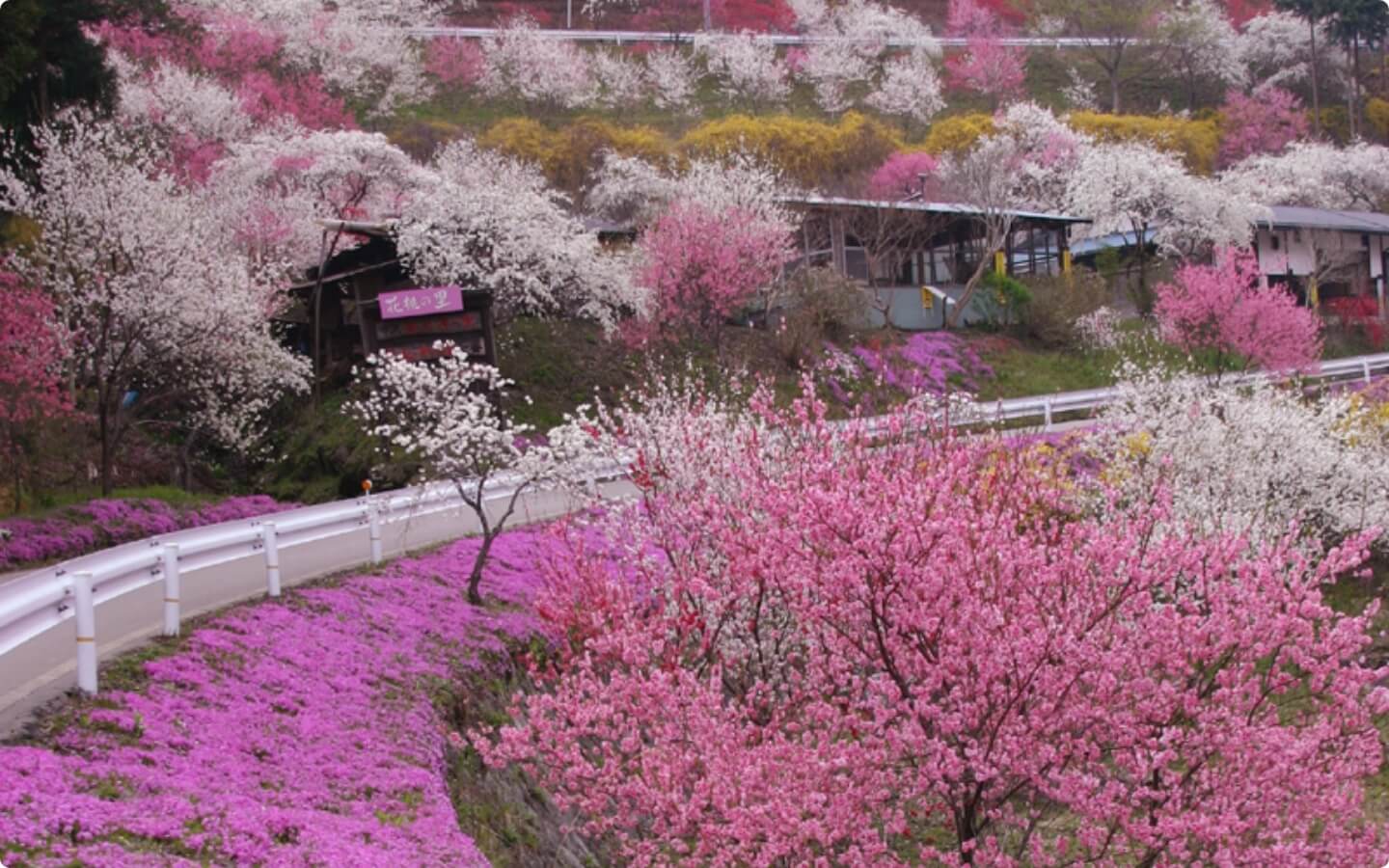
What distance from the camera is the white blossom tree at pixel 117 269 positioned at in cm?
2373

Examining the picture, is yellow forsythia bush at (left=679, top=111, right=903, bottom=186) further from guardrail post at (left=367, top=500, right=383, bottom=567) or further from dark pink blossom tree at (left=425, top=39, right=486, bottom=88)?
guardrail post at (left=367, top=500, right=383, bottom=567)

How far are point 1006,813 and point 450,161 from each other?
37.3 m

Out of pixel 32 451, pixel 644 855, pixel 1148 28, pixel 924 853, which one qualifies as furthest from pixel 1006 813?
pixel 1148 28

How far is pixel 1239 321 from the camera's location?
3728cm

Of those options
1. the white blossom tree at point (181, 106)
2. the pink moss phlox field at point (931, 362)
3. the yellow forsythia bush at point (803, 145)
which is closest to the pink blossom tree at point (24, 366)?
the pink moss phlox field at point (931, 362)

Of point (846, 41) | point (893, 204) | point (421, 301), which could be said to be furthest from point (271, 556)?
point (846, 41)

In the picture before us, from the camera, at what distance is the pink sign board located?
94.9ft

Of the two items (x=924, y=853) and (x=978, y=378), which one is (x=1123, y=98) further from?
(x=924, y=853)

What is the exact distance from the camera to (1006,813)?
985cm

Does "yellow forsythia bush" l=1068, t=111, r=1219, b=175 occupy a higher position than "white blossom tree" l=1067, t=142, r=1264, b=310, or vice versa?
"yellow forsythia bush" l=1068, t=111, r=1219, b=175

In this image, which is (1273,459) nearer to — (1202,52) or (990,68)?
(990,68)

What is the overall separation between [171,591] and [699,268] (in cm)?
2355

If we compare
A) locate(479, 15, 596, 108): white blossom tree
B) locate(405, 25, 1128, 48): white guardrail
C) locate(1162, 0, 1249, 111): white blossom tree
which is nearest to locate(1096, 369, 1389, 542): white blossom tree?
locate(479, 15, 596, 108): white blossom tree

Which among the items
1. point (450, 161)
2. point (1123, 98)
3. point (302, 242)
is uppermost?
point (1123, 98)
